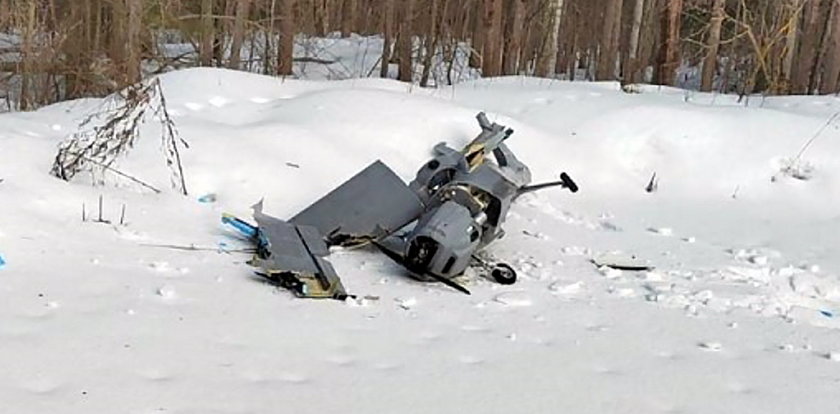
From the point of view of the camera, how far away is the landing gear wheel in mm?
3928

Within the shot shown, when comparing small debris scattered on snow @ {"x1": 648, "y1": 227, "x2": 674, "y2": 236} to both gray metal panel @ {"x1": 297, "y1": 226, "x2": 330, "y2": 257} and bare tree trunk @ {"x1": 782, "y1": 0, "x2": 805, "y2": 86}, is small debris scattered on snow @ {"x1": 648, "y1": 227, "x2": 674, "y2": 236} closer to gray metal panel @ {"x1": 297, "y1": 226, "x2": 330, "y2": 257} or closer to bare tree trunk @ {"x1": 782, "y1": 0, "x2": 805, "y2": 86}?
gray metal panel @ {"x1": 297, "y1": 226, "x2": 330, "y2": 257}

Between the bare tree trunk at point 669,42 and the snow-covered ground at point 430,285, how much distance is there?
2.68 metres

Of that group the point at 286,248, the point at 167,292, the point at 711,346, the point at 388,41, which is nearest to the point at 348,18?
the point at 388,41

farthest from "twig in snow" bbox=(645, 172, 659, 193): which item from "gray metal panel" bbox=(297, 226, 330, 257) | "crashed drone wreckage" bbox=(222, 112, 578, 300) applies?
"gray metal panel" bbox=(297, 226, 330, 257)

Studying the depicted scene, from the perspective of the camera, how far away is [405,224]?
174 inches

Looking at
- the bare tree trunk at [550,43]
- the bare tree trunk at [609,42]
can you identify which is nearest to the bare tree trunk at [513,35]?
the bare tree trunk at [550,43]

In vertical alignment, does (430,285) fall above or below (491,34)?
below

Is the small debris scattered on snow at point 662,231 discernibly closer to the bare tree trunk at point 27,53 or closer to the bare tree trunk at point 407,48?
the bare tree trunk at point 407,48

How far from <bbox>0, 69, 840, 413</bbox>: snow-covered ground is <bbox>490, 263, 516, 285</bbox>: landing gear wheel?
0.21 ft

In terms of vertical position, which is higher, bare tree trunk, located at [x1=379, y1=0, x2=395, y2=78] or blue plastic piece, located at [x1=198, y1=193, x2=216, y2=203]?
bare tree trunk, located at [x1=379, y1=0, x2=395, y2=78]

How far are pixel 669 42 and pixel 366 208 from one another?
6.69 m

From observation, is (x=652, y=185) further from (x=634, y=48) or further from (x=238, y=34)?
(x=634, y=48)

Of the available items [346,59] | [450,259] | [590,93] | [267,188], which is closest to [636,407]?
[450,259]

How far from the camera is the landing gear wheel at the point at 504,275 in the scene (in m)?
3.93
